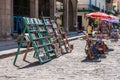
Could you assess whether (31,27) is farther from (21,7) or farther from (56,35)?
(21,7)

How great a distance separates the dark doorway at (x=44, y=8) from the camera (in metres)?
39.2

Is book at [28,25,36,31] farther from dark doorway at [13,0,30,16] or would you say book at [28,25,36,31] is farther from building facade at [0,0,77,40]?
dark doorway at [13,0,30,16]

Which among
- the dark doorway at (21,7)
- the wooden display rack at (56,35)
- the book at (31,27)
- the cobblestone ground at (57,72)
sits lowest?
the cobblestone ground at (57,72)

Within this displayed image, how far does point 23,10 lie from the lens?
111ft

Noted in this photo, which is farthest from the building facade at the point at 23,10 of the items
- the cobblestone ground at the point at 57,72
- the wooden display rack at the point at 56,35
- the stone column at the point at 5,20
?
the cobblestone ground at the point at 57,72

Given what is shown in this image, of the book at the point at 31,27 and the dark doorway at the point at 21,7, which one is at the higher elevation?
the dark doorway at the point at 21,7

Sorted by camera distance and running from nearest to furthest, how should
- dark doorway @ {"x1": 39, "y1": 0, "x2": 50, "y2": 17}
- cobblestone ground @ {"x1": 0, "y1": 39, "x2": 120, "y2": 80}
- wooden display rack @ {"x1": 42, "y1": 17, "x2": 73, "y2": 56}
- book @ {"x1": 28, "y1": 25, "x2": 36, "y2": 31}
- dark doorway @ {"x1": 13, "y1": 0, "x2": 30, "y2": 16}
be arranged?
cobblestone ground @ {"x1": 0, "y1": 39, "x2": 120, "y2": 80}, book @ {"x1": 28, "y1": 25, "x2": 36, "y2": 31}, wooden display rack @ {"x1": 42, "y1": 17, "x2": 73, "y2": 56}, dark doorway @ {"x1": 13, "y1": 0, "x2": 30, "y2": 16}, dark doorway @ {"x1": 39, "y1": 0, "x2": 50, "y2": 17}

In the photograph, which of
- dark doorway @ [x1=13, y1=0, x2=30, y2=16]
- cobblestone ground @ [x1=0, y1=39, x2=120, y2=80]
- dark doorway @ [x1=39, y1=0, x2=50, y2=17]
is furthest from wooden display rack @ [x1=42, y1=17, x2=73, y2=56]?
dark doorway @ [x1=39, y1=0, x2=50, y2=17]

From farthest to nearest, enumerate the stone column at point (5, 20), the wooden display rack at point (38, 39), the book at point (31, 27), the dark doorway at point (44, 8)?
the dark doorway at point (44, 8) → the stone column at point (5, 20) → the book at point (31, 27) → the wooden display rack at point (38, 39)

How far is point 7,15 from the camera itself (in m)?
27.2

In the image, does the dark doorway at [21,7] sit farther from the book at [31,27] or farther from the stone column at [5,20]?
the book at [31,27]

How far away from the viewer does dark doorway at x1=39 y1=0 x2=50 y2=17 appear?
39.2m

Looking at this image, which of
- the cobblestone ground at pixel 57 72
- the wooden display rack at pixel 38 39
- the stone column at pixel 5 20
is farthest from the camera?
the stone column at pixel 5 20

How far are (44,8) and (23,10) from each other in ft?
21.5
